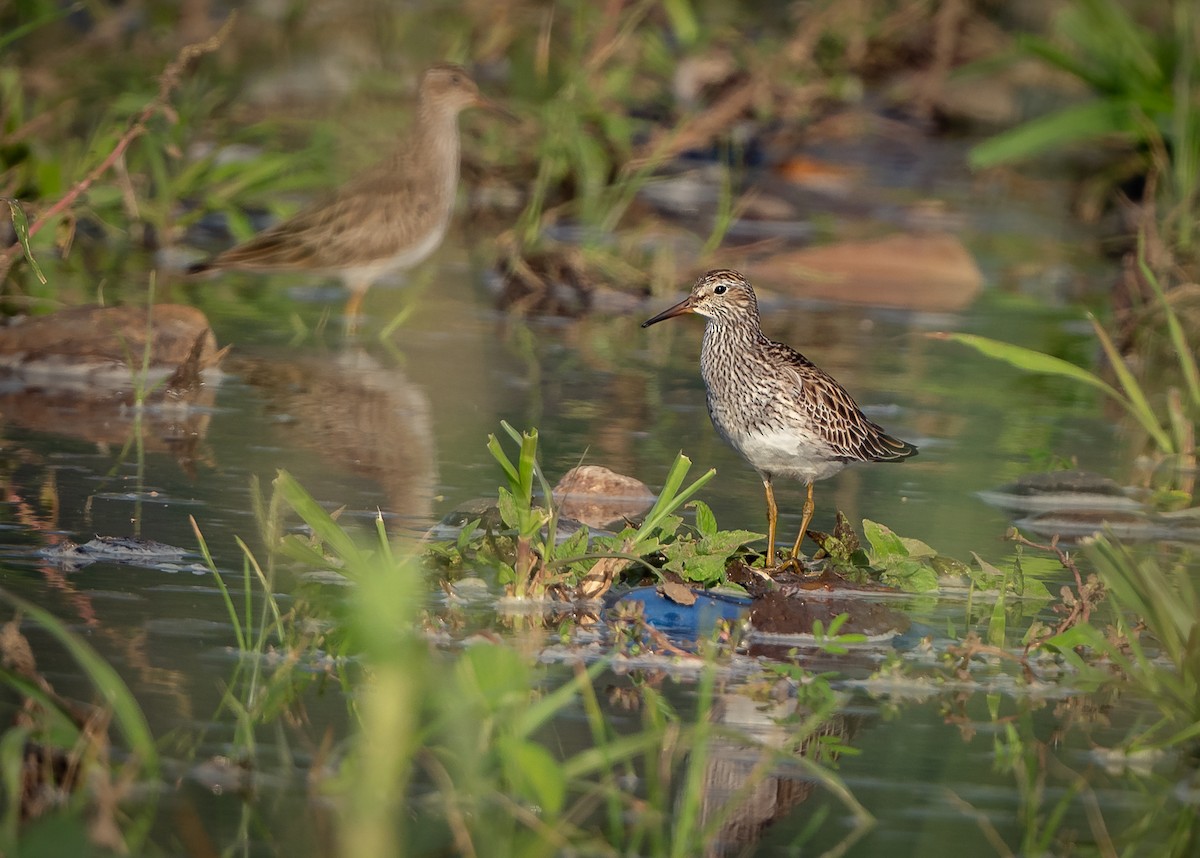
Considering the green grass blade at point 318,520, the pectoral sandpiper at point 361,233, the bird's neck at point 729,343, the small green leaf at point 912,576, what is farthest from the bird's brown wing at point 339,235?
the green grass blade at point 318,520

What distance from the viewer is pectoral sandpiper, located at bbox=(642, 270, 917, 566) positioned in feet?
20.5

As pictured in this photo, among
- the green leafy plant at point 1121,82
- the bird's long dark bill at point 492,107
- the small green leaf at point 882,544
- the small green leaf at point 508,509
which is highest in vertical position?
the green leafy plant at point 1121,82

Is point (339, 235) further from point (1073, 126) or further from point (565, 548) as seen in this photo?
point (1073, 126)

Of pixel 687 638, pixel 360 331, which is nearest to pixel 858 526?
pixel 687 638

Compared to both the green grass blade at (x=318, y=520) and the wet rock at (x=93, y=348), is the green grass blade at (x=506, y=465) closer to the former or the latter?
the green grass blade at (x=318, y=520)

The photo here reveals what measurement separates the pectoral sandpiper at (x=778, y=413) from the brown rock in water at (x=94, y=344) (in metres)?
2.44

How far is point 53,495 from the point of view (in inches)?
243

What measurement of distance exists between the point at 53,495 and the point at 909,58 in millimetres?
14326

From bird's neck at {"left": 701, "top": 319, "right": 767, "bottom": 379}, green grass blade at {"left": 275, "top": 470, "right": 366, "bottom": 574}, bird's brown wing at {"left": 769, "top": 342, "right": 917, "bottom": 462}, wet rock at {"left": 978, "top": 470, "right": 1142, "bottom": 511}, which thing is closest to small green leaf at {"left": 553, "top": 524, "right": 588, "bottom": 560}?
green grass blade at {"left": 275, "top": 470, "right": 366, "bottom": 574}

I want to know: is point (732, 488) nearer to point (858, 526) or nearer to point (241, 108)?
point (858, 526)

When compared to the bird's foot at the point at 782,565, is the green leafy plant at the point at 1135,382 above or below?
above

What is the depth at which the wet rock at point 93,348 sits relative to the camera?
26.3ft

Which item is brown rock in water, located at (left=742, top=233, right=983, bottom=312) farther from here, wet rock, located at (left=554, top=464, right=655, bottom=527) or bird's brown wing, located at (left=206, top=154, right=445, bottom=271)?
wet rock, located at (left=554, top=464, right=655, bottom=527)

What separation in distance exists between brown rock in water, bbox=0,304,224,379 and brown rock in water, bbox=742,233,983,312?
4681 mm
